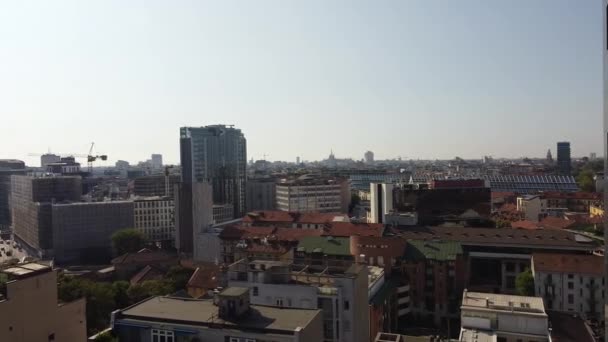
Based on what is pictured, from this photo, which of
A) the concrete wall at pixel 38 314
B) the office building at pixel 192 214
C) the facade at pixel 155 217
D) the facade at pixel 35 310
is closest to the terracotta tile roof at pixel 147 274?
the office building at pixel 192 214

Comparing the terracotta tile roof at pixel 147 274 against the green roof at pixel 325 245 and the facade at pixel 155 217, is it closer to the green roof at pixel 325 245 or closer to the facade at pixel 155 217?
the green roof at pixel 325 245

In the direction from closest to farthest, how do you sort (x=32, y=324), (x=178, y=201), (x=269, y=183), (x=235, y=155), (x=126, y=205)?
(x=32, y=324), (x=178, y=201), (x=126, y=205), (x=235, y=155), (x=269, y=183)

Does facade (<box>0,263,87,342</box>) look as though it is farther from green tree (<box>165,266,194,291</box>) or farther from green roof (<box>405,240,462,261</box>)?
green roof (<box>405,240,462,261</box>)

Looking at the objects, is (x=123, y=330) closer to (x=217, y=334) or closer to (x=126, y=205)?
(x=217, y=334)

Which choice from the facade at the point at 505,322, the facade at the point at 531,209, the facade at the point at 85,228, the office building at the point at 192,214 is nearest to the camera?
the facade at the point at 505,322

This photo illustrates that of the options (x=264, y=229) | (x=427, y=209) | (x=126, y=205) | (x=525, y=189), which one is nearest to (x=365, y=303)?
(x=264, y=229)

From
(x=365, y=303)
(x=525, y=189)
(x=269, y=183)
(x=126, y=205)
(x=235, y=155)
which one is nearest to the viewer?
(x=365, y=303)
